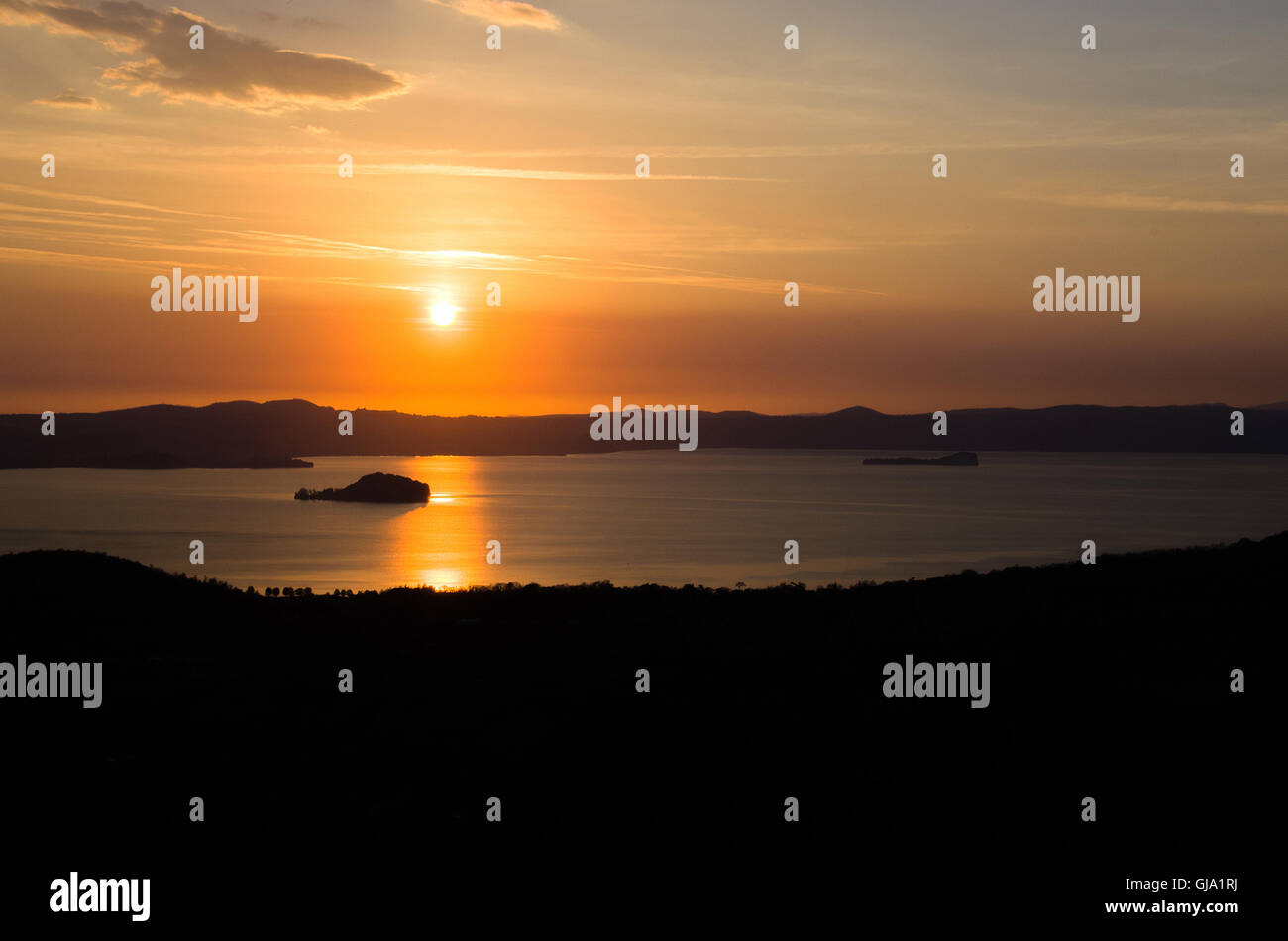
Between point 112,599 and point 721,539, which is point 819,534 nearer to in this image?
point 721,539

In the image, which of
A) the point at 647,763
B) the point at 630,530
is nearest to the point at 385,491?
the point at 630,530

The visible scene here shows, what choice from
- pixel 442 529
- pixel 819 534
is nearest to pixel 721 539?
pixel 819 534

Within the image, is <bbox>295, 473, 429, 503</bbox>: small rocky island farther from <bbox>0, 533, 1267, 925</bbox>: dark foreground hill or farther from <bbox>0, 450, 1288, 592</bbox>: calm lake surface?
<bbox>0, 533, 1267, 925</bbox>: dark foreground hill

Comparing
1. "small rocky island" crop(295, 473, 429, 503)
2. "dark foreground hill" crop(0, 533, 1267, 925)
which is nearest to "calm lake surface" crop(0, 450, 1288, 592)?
"small rocky island" crop(295, 473, 429, 503)

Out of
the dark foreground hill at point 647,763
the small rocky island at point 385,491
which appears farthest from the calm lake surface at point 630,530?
the dark foreground hill at point 647,763
